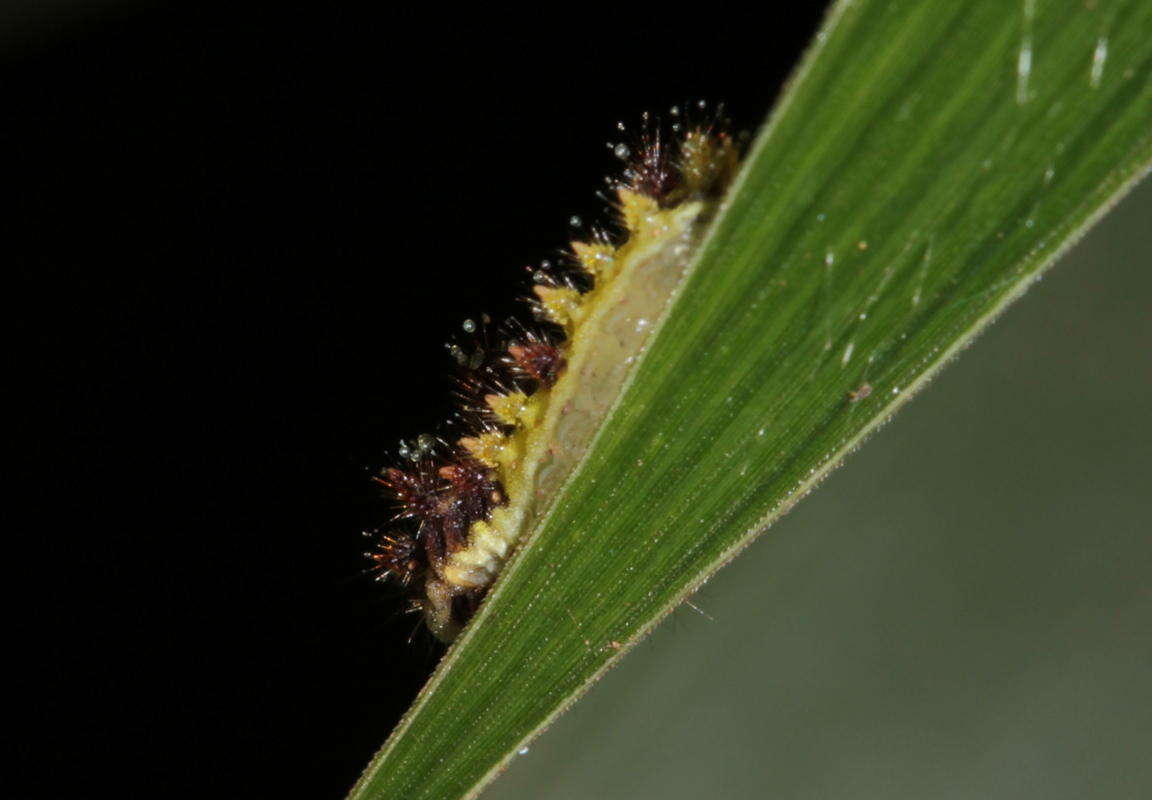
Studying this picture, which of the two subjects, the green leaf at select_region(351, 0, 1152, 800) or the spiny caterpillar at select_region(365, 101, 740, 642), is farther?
the spiny caterpillar at select_region(365, 101, 740, 642)

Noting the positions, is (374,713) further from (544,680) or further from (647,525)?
(647,525)

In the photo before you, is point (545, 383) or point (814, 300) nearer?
point (814, 300)

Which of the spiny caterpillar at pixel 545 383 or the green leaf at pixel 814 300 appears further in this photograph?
the spiny caterpillar at pixel 545 383

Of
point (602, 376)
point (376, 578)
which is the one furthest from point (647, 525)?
point (376, 578)

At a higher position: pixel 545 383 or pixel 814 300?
pixel 545 383
